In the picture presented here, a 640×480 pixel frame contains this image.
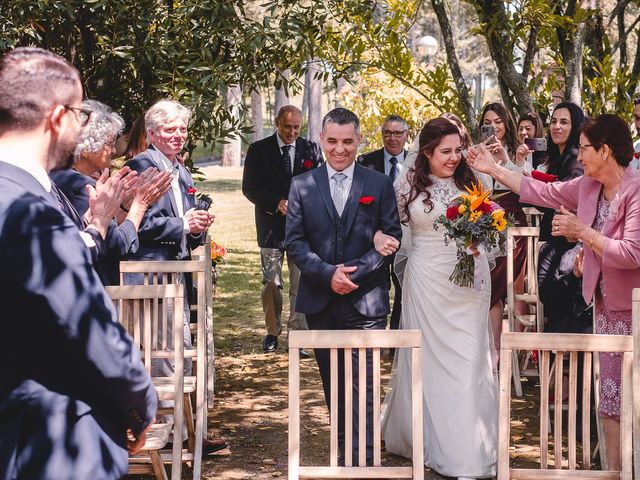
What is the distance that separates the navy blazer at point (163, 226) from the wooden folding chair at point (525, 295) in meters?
2.43

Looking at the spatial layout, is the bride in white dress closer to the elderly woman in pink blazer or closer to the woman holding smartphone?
the elderly woman in pink blazer

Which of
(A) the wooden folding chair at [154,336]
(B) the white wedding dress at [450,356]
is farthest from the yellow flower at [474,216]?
(A) the wooden folding chair at [154,336]

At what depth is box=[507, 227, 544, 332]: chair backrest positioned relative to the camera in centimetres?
701

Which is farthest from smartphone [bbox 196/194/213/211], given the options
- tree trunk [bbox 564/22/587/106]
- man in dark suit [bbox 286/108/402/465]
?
tree trunk [bbox 564/22/587/106]

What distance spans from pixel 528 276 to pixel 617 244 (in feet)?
8.85

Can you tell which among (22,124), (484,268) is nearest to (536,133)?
(484,268)

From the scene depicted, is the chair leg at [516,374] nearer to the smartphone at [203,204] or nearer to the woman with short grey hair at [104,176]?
the smartphone at [203,204]

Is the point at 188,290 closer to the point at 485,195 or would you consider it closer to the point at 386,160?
the point at 485,195

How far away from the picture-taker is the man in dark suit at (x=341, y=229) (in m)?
5.30

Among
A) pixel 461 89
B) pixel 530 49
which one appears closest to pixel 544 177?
pixel 461 89

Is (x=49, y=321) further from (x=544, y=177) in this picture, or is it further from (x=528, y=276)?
(x=528, y=276)

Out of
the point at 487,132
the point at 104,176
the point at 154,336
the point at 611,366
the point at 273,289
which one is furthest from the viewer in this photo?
the point at 273,289

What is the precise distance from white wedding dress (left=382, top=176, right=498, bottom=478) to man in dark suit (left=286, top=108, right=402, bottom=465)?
32 cm

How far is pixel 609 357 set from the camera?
4934 mm
